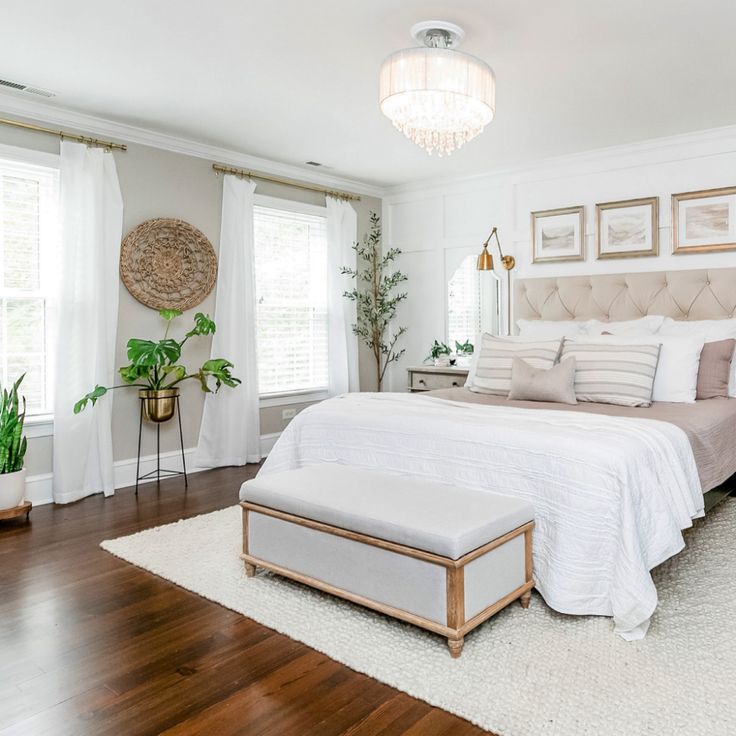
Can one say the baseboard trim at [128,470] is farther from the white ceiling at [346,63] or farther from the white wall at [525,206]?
the white ceiling at [346,63]

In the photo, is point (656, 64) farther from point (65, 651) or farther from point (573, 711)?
point (65, 651)

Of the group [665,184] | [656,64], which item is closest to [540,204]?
[665,184]

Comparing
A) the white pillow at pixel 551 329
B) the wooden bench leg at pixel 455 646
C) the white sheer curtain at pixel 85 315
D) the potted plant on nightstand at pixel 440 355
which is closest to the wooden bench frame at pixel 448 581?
the wooden bench leg at pixel 455 646

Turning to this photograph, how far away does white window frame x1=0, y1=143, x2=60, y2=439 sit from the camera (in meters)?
3.88

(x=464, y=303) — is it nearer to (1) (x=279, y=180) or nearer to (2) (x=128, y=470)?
(1) (x=279, y=180)

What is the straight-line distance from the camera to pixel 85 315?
4.16m

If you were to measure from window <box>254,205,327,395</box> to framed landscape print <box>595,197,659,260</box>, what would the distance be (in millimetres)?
2415

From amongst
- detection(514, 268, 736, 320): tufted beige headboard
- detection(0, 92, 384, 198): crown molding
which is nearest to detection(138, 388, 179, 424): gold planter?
detection(0, 92, 384, 198): crown molding

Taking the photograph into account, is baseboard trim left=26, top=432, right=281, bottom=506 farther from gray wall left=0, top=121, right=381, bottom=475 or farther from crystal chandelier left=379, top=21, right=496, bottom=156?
→ crystal chandelier left=379, top=21, right=496, bottom=156

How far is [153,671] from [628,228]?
4364mm

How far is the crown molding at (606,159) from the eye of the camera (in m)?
4.43

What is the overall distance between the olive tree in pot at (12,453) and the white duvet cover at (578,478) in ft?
6.75

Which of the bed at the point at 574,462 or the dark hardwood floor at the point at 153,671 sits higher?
the bed at the point at 574,462

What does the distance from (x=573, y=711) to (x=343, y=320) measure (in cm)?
448
